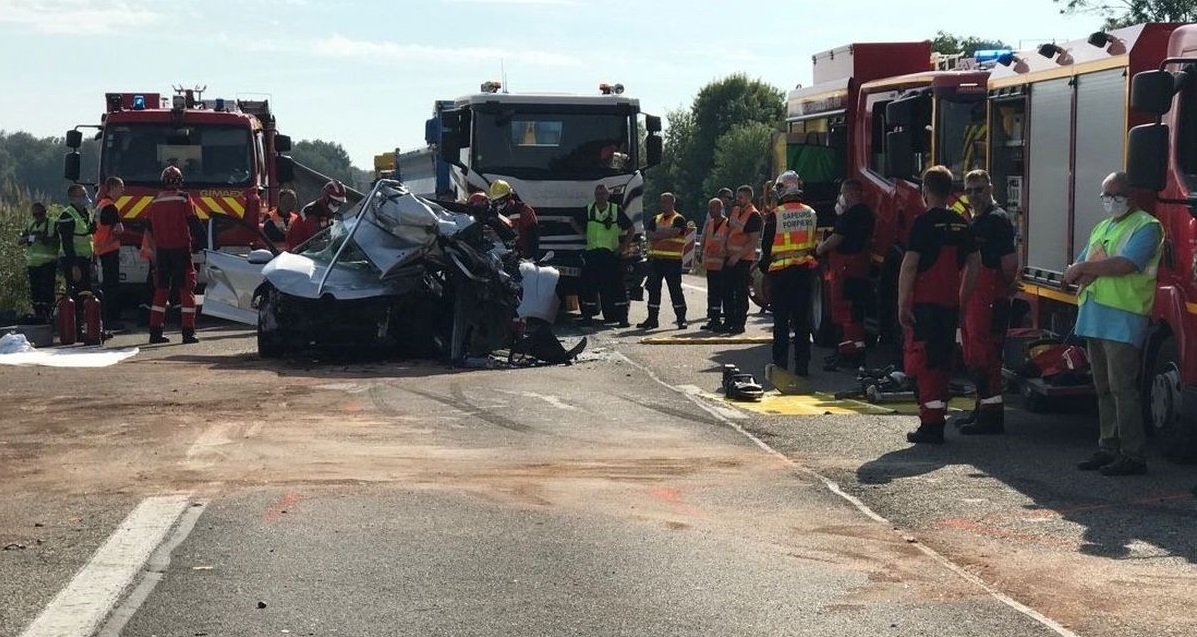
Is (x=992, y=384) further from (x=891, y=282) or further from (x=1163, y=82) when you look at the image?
(x=891, y=282)

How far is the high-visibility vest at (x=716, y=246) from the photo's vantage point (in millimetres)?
21031

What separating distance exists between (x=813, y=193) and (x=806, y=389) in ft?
16.0

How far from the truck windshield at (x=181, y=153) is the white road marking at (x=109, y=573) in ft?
48.1

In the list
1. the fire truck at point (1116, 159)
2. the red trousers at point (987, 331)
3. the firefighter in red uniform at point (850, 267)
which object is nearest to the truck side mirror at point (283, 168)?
the firefighter in red uniform at point (850, 267)

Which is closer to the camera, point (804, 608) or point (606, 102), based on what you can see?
point (804, 608)

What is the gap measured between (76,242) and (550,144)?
6.08 meters

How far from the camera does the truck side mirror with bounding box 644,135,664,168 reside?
22.9 metres

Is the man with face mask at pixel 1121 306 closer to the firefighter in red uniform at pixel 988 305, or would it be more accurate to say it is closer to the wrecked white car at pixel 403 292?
the firefighter in red uniform at pixel 988 305

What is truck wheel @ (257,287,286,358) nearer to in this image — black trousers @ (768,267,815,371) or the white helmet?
black trousers @ (768,267,815,371)

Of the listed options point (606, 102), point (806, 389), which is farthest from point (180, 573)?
point (606, 102)

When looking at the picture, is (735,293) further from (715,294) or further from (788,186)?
(788,186)

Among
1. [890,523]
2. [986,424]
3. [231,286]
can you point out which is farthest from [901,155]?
[890,523]

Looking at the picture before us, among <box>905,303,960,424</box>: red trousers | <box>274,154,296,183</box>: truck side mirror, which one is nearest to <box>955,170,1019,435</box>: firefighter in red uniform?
<box>905,303,960,424</box>: red trousers

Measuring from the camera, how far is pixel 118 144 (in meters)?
23.1
